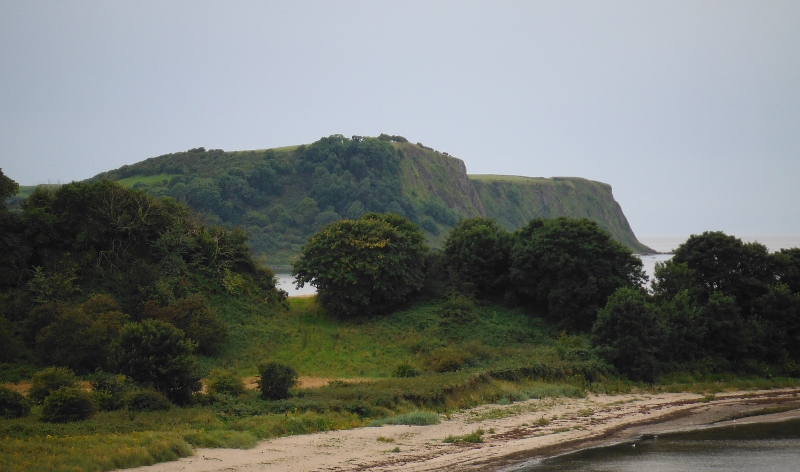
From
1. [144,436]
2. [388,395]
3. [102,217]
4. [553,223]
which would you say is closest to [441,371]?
[388,395]

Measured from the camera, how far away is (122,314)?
122 ft

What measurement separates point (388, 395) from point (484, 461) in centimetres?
747

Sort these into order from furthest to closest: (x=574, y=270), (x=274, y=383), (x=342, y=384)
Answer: (x=574, y=270) → (x=342, y=384) → (x=274, y=383)

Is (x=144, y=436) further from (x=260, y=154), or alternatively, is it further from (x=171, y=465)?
(x=260, y=154)

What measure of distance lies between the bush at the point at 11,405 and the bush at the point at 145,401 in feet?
10.9

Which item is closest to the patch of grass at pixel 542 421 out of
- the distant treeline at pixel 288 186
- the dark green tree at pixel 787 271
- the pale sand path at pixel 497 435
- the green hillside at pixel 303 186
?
the pale sand path at pixel 497 435

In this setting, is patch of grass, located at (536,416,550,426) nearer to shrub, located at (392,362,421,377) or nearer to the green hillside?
shrub, located at (392,362,421,377)

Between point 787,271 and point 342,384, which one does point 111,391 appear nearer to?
point 342,384

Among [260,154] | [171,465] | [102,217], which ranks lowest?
[171,465]

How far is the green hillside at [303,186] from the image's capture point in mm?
111562

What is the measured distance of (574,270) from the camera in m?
43.6

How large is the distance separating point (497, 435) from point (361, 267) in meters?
21.6

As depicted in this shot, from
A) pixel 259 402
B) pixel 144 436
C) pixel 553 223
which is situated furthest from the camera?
pixel 553 223

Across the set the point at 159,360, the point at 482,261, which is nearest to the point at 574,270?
the point at 482,261
